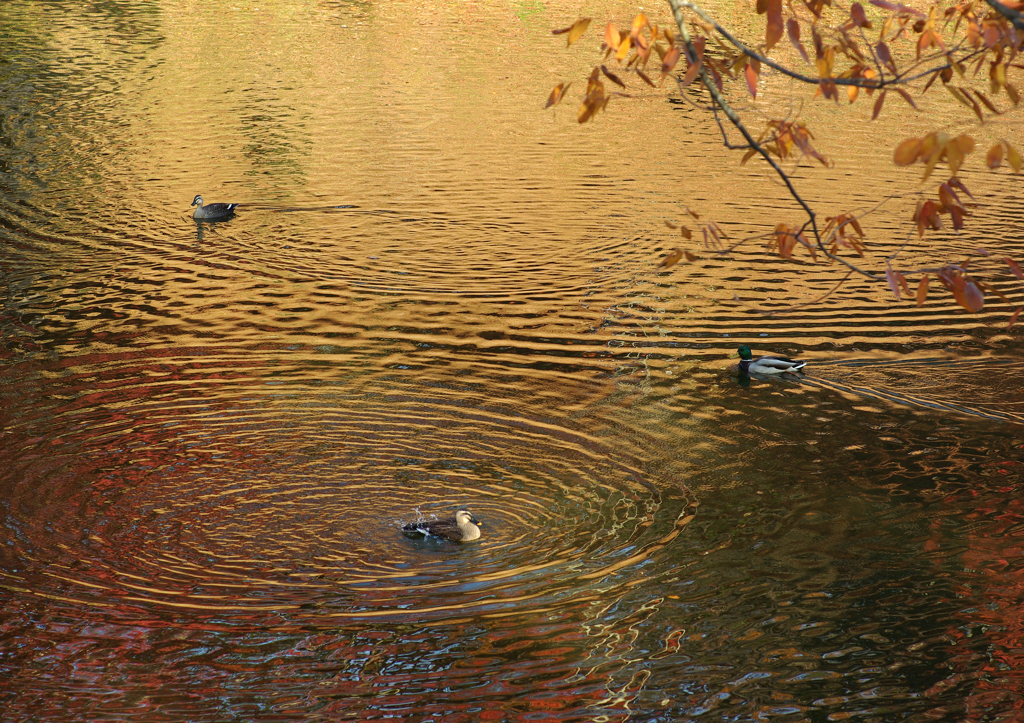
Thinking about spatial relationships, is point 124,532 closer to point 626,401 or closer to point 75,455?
point 75,455

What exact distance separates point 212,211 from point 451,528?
10.6 metres

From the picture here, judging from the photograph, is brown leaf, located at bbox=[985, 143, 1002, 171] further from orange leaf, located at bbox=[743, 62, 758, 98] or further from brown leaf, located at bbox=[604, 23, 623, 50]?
brown leaf, located at bbox=[604, 23, 623, 50]

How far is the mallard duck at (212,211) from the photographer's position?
1694cm

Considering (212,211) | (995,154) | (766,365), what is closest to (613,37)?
(995,154)

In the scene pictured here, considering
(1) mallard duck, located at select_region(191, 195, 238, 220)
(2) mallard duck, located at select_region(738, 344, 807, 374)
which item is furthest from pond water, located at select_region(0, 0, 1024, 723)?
(1) mallard duck, located at select_region(191, 195, 238, 220)

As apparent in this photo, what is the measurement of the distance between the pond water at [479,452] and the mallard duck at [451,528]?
0.35 ft

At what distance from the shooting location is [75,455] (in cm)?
955

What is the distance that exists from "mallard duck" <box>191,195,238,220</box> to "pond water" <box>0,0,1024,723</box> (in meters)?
0.34

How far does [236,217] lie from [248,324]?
16.4ft

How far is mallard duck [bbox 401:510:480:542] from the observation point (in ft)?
26.8

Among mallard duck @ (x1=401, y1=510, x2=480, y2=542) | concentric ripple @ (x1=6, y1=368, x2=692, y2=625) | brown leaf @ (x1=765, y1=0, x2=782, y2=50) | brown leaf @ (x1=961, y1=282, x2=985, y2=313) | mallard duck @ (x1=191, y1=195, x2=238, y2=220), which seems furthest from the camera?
mallard duck @ (x1=191, y1=195, x2=238, y2=220)

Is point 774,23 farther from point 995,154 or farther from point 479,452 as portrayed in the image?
point 479,452

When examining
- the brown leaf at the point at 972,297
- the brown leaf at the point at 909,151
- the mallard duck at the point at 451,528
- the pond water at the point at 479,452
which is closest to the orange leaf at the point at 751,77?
the brown leaf at the point at 909,151

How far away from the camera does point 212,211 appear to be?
1700 centimetres
